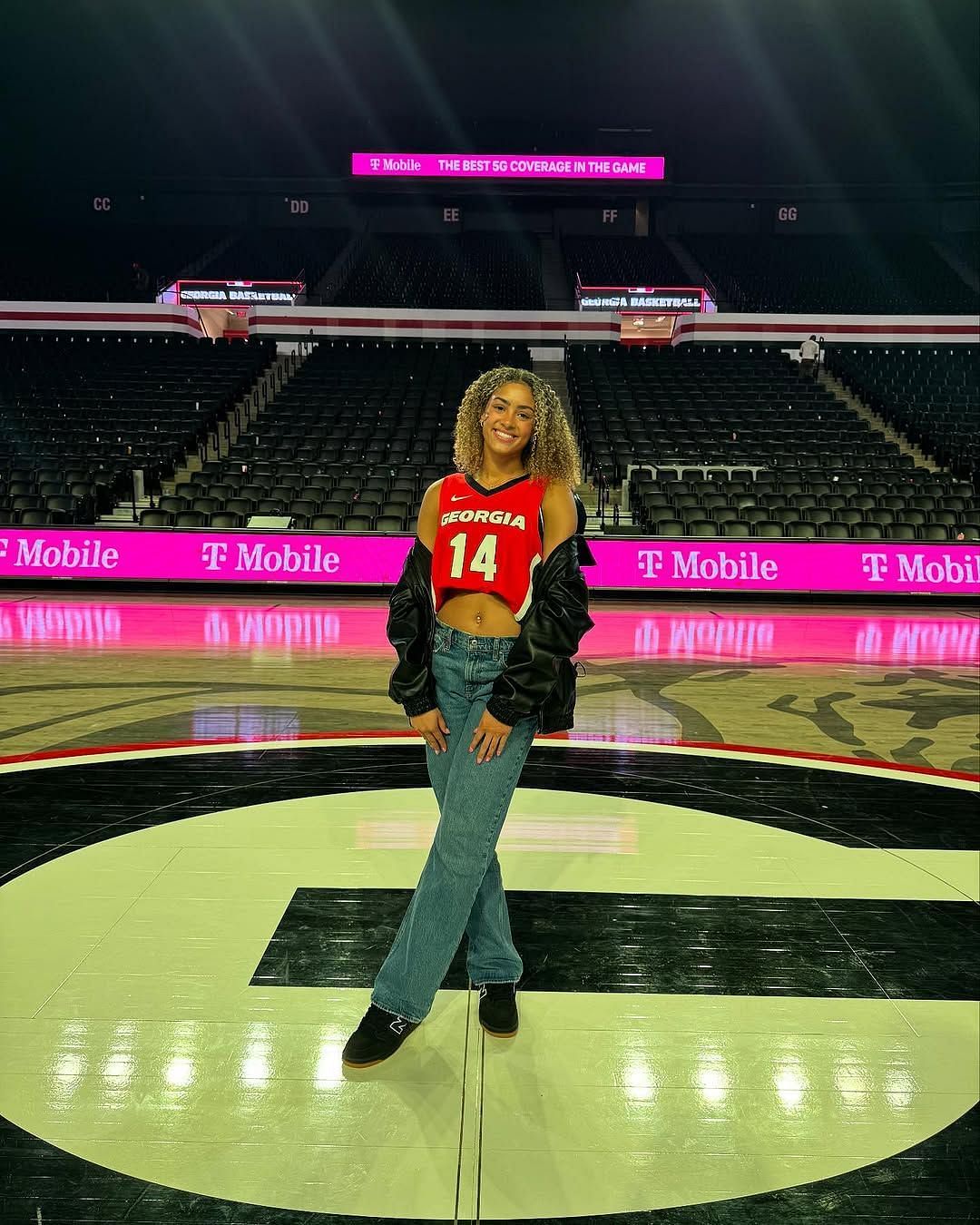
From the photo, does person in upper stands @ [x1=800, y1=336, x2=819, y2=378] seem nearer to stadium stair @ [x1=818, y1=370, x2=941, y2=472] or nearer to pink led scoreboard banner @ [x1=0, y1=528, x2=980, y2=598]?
stadium stair @ [x1=818, y1=370, x2=941, y2=472]

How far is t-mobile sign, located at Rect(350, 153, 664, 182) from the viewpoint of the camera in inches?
1180

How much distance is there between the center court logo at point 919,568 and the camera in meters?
11.9

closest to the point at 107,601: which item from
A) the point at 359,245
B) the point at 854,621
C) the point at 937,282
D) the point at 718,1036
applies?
the point at 854,621

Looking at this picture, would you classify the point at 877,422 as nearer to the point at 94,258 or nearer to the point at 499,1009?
the point at 499,1009

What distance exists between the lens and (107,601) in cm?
1131

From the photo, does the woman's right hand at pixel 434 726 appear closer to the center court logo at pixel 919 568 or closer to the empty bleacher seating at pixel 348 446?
the empty bleacher seating at pixel 348 446

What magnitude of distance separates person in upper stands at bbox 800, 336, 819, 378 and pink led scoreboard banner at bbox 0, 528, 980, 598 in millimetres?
14124

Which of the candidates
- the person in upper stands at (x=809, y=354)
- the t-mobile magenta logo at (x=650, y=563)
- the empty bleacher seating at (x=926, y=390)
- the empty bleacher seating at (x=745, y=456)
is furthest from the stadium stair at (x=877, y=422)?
the t-mobile magenta logo at (x=650, y=563)

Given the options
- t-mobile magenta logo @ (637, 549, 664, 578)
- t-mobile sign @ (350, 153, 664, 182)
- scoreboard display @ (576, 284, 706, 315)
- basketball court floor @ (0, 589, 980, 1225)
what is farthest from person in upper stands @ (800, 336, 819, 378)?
basketball court floor @ (0, 589, 980, 1225)

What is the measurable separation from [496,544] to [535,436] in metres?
0.32

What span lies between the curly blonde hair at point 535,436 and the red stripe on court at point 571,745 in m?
3.02

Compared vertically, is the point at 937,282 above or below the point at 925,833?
above

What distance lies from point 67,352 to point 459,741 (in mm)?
22942

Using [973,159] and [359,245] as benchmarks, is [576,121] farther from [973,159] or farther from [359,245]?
[973,159]
